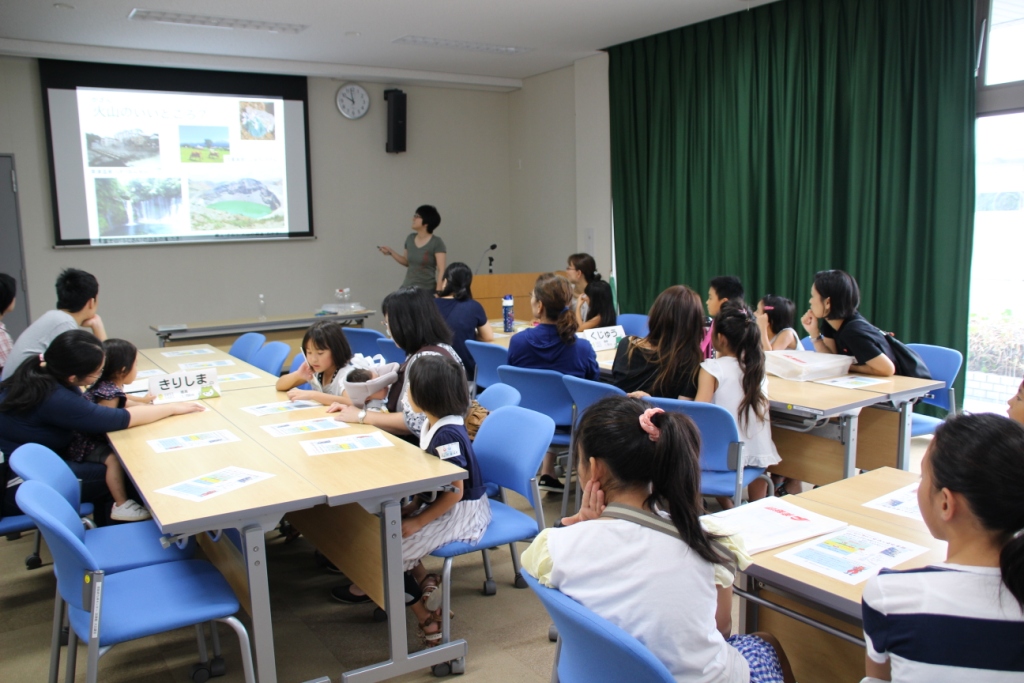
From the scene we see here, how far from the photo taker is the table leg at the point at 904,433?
10.8ft

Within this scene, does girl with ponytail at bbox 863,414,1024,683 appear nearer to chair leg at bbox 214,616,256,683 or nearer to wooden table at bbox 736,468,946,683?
wooden table at bbox 736,468,946,683

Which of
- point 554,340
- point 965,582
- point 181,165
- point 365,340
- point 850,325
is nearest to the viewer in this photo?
point 965,582

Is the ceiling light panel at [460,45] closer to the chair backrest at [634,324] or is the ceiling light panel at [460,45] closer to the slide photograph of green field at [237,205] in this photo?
the slide photograph of green field at [237,205]

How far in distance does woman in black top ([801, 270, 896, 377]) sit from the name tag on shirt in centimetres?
208

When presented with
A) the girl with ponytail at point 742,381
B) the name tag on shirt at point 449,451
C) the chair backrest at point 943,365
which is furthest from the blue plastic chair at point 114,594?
the chair backrest at point 943,365

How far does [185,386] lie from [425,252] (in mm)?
4123

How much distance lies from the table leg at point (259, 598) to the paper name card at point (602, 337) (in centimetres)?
269

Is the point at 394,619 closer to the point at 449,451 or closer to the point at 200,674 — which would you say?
the point at 449,451

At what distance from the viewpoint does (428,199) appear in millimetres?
8180

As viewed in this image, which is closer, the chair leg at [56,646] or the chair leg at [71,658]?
the chair leg at [71,658]

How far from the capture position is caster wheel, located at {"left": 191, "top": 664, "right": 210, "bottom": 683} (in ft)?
7.82

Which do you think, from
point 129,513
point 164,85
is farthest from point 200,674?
point 164,85

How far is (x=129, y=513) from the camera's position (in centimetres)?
285

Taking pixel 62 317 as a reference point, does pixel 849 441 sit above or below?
below
